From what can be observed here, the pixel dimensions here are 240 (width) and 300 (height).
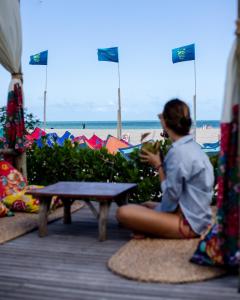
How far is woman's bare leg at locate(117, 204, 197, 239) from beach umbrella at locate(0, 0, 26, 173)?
2.81 m

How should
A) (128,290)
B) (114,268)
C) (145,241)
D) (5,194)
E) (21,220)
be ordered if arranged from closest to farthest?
(128,290)
(114,268)
(145,241)
(21,220)
(5,194)

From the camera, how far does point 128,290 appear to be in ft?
11.0

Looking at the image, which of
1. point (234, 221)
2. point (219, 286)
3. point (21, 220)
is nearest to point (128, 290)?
point (219, 286)

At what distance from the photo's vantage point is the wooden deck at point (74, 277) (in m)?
3.25

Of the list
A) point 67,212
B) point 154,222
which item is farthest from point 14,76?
point 154,222

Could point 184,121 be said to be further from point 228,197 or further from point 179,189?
point 228,197

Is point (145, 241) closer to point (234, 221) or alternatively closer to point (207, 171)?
point (207, 171)

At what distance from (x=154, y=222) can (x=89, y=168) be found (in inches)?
109

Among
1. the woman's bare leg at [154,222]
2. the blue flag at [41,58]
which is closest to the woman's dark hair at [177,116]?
the woman's bare leg at [154,222]

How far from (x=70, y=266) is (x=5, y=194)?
2.54m

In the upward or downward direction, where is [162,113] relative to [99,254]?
upward

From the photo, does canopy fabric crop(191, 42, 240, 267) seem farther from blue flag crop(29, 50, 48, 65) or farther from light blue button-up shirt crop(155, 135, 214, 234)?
blue flag crop(29, 50, 48, 65)

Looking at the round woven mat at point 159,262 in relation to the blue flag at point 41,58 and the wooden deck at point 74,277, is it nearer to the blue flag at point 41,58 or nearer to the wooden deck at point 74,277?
the wooden deck at point 74,277

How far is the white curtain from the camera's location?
6.56m
